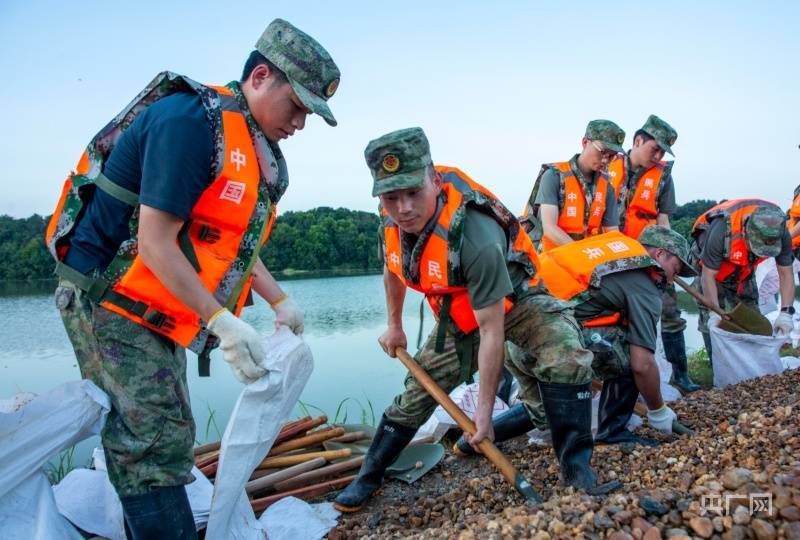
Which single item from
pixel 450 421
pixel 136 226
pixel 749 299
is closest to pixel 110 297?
pixel 136 226

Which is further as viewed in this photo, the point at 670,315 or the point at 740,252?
the point at 670,315

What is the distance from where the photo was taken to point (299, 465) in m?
3.79

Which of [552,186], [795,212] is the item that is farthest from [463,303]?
[795,212]

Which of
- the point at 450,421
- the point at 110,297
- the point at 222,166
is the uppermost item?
the point at 222,166

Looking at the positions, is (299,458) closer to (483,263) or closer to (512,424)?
(512,424)

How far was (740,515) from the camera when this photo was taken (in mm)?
2027

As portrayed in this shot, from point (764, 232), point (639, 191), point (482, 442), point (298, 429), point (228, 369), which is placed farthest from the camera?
point (228, 369)

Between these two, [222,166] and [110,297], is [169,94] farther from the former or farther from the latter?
[110,297]

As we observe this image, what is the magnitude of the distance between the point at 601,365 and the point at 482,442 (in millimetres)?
1473

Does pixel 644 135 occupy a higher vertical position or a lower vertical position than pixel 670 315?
higher

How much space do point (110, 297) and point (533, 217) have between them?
4180 millimetres

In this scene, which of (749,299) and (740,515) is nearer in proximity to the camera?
(740,515)

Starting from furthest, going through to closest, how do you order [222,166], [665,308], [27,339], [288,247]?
[288,247]
[27,339]
[665,308]
[222,166]

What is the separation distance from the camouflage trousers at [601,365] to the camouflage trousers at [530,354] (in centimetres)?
27
